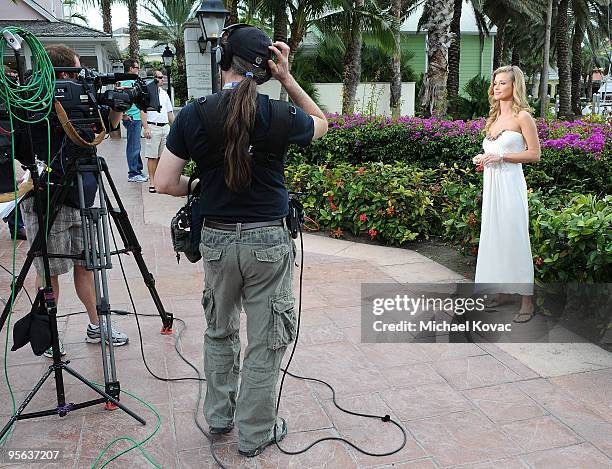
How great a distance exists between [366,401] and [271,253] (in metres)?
1.20

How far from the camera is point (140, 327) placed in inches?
170

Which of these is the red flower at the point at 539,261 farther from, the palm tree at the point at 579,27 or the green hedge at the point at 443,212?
the palm tree at the point at 579,27

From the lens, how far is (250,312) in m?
2.66

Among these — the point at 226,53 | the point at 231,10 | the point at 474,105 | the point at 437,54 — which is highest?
the point at 231,10

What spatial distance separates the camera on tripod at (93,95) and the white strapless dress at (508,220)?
2.36 metres

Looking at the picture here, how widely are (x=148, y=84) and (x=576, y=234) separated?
2750 millimetres

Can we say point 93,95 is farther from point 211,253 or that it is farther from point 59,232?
point 211,253

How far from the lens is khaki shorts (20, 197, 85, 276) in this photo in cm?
354

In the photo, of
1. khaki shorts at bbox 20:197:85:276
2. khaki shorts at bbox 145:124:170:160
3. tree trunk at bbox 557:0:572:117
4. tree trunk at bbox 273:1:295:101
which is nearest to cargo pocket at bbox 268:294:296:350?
khaki shorts at bbox 20:197:85:276

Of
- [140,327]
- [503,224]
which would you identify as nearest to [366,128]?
[503,224]

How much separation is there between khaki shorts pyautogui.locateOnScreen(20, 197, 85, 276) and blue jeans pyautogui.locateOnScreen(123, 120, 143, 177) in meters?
6.46

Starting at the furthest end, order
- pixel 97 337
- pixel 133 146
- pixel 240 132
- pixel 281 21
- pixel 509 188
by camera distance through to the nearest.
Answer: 1. pixel 281 21
2. pixel 133 146
3. pixel 509 188
4. pixel 97 337
5. pixel 240 132

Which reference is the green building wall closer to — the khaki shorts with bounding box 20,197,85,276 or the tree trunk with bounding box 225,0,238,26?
the tree trunk with bounding box 225,0,238,26

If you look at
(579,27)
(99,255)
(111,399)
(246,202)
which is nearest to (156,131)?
(99,255)
